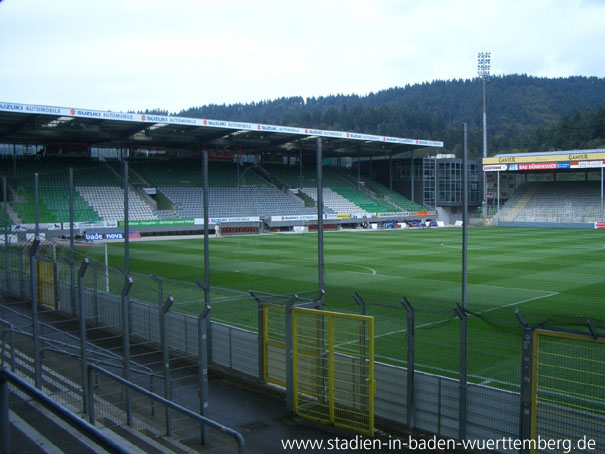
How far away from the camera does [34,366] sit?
8.66 meters

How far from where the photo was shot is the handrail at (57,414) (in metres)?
2.33

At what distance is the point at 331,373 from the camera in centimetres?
796

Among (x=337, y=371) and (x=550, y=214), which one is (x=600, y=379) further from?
(x=550, y=214)

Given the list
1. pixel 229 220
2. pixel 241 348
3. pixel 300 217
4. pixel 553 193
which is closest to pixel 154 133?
pixel 229 220

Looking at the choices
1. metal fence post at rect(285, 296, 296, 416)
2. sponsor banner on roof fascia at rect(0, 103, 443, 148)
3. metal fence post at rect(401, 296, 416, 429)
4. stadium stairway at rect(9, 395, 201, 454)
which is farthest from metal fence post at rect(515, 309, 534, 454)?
sponsor banner on roof fascia at rect(0, 103, 443, 148)

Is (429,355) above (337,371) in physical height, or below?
below

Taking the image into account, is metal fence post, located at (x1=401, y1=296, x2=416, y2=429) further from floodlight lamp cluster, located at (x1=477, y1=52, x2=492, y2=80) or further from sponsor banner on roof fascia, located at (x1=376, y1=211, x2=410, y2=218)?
floodlight lamp cluster, located at (x1=477, y1=52, x2=492, y2=80)

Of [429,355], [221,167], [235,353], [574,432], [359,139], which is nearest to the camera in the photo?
[574,432]

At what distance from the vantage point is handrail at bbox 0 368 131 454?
2334 mm

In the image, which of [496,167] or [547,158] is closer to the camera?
[547,158]

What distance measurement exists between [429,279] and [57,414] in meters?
21.8

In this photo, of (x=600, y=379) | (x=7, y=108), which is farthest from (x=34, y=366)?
(x=7, y=108)

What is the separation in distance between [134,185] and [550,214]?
4270 cm

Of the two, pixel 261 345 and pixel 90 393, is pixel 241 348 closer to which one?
pixel 261 345
